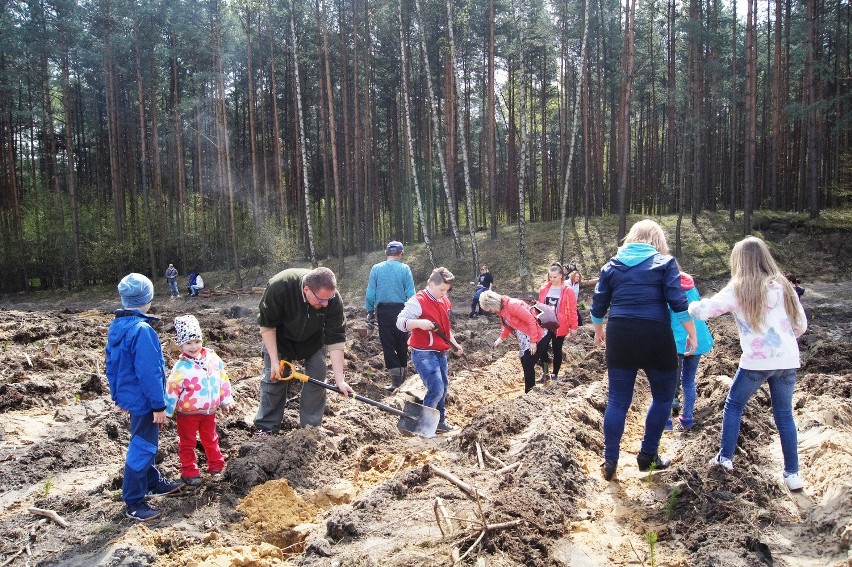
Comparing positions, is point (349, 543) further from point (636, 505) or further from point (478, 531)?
point (636, 505)

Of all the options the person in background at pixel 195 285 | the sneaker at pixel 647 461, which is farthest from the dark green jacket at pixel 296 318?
the person in background at pixel 195 285

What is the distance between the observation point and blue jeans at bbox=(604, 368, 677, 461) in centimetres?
457

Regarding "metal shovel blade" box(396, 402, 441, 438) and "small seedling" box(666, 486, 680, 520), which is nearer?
"small seedling" box(666, 486, 680, 520)

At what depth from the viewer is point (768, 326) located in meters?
4.27

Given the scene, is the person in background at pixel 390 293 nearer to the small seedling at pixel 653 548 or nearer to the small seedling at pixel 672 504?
the small seedling at pixel 672 504

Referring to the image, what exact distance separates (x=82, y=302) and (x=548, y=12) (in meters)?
25.1

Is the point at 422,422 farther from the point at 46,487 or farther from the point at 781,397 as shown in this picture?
the point at 46,487

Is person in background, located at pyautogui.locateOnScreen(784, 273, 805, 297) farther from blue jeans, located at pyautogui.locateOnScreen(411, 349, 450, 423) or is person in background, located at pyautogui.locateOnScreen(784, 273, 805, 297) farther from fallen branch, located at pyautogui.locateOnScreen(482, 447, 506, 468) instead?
fallen branch, located at pyautogui.locateOnScreen(482, 447, 506, 468)

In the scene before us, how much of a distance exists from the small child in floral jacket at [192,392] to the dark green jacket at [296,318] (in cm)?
72

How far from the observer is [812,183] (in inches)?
910

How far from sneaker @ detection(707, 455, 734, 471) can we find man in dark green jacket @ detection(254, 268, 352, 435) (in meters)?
3.01

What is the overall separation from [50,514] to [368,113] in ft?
82.1

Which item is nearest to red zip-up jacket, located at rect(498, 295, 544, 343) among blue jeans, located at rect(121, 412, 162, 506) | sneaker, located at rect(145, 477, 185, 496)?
sneaker, located at rect(145, 477, 185, 496)

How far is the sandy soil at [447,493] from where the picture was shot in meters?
3.77
